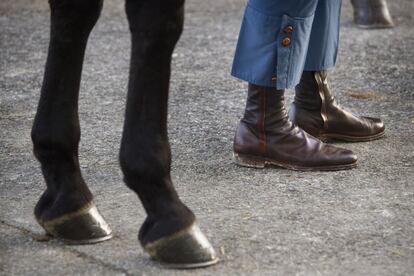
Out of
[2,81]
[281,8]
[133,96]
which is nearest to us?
[133,96]

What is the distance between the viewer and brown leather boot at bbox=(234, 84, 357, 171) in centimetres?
308

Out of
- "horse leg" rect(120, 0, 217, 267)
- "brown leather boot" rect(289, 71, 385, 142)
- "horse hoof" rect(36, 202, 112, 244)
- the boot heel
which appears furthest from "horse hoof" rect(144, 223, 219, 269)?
"brown leather boot" rect(289, 71, 385, 142)

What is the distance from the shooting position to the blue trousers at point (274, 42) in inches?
118

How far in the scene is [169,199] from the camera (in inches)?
87.3

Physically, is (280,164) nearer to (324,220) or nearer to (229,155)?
(229,155)

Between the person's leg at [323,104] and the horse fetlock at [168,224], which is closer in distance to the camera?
the horse fetlock at [168,224]

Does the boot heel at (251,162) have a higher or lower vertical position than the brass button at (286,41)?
lower

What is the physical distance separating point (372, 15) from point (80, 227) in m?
3.68

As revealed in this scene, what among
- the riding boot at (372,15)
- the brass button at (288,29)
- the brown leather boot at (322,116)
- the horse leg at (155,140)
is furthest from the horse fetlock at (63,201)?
the riding boot at (372,15)

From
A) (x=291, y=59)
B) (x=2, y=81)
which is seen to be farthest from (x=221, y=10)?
(x=291, y=59)

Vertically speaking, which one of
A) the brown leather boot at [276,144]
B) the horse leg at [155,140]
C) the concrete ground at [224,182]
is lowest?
the concrete ground at [224,182]

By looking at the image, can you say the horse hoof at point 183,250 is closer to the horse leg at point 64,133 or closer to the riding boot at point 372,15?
the horse leg at point 64,133

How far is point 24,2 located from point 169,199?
15.1 feet

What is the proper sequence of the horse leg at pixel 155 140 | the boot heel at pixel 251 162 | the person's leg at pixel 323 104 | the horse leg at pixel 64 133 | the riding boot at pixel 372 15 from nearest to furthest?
the horse leg at pixel 155 140
the horse leg at pixel 64 133
the boot heel at pixel 251 162
the person's leg at pixel 323 104
the riding boot at pixel 372 15
